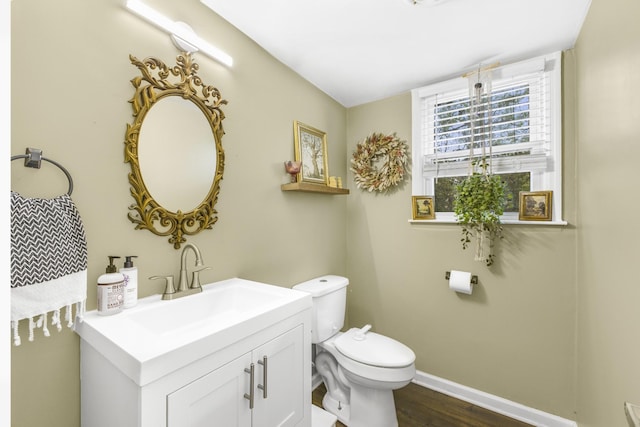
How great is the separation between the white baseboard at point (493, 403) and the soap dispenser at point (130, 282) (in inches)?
79.2

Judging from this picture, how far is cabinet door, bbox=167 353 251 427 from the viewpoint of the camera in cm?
77

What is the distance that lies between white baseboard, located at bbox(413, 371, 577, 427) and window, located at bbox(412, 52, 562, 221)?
3.90 ft

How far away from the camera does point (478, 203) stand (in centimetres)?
176

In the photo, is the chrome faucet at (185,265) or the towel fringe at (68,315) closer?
the towel fringe at (68,315)

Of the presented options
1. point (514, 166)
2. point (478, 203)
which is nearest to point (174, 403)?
point (478, 203)

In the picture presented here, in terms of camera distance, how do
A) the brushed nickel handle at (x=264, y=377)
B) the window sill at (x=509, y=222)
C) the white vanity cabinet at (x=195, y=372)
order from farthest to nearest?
the window sill at (x=509, y=222), the brushed nickel handle at (x=264, y=377), the white vanity cabinet at (x=195, y=372)

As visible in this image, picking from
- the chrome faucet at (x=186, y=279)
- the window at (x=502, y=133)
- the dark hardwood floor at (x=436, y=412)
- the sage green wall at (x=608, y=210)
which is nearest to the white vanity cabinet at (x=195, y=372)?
the chrome faucet at (x=186, y=279)

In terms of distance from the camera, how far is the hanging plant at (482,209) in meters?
1.74

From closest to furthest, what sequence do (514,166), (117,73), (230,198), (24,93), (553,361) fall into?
(24,93) < (117,73) < (230,198) < (553,361) < (514,166)

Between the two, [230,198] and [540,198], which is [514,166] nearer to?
[540,198]

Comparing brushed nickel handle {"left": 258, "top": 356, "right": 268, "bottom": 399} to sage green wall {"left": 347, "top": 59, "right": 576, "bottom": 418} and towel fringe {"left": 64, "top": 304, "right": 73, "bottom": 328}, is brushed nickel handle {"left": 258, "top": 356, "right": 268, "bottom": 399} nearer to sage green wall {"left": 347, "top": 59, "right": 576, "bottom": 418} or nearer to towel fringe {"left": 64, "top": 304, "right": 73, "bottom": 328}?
towel fringe {"left": 64, "top": 304, "right": 73, "bottom": 328}

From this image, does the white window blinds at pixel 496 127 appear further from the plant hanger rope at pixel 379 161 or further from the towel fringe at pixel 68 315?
the towel fringe at pixel 68 315

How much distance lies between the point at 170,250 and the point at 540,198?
2092mm

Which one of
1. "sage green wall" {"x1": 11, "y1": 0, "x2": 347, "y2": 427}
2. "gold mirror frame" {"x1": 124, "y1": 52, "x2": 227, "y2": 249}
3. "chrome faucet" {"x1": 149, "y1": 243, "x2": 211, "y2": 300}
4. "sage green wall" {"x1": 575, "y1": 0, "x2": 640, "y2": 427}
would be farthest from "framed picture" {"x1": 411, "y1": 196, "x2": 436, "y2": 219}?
"chrome faucet" {"x1": 149, "y1": 243, "x2": 211, "y2": 300}
